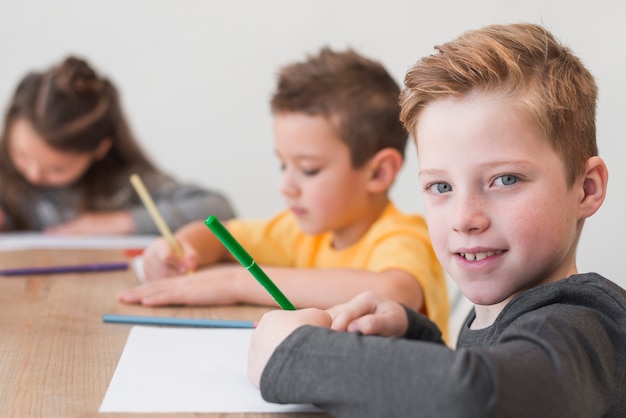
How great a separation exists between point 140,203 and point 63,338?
1297mm

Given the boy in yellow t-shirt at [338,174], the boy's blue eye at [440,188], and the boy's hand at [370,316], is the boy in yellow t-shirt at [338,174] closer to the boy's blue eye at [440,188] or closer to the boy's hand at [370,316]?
the boy's hand at [370,316]

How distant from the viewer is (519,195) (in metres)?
0.67

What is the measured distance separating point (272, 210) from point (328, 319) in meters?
2.28

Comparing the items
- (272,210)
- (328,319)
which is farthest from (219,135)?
(328,319)

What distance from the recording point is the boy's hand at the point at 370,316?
772 millimetres

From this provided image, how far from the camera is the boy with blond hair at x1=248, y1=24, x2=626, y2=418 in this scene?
529mm

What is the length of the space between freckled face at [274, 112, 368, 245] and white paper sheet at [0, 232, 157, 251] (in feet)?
1.52

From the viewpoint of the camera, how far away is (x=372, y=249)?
4.05ft

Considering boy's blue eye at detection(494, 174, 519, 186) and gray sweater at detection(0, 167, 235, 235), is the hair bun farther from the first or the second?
boy's blue eye at detection(494, 174, 519, 186)

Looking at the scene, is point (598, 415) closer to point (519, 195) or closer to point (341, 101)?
point (519, 195)

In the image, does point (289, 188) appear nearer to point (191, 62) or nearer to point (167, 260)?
point (167, 260)

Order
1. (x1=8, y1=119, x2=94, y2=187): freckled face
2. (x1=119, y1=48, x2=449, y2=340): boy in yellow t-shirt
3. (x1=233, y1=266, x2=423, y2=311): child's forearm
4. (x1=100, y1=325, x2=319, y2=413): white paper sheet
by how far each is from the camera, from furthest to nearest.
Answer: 1. (x1=8, y1=119, x2=94, y2=187): freckled face
2. (x1=119, y1=48, x2=449, y2=340): boy in yellow t-shirt
3. (x1=233, y1=266, x2=423, y2=311): child's forearm
4. (x1=100, y1=325, x2=319, y2=413): white paper sheet

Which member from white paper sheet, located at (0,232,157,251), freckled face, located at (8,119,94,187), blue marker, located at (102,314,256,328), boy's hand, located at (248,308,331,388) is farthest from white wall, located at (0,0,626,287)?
boy's hand, located at (248,308,331,388)

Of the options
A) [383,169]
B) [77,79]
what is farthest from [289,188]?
[77,79]
